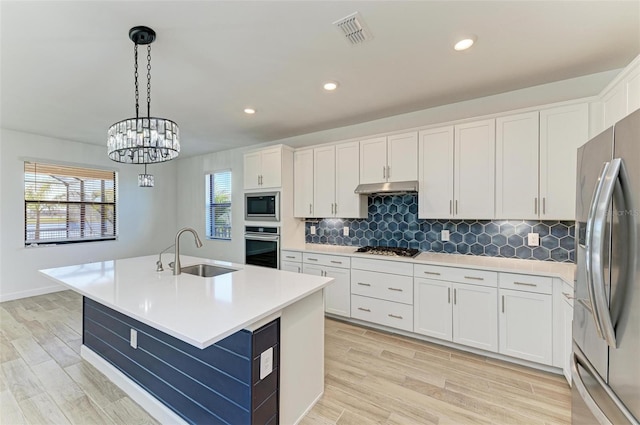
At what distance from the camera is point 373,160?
3.32m

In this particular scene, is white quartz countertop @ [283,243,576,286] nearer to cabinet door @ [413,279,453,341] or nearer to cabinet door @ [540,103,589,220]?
cabinet door @ [413,279,453,341]

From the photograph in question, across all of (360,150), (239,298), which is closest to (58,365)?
(239,298)

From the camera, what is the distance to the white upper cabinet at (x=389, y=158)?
3080 millimetres

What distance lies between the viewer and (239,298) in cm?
161

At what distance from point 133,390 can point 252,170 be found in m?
Result: 2.99

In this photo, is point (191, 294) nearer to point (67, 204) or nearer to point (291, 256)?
point (291, 256)

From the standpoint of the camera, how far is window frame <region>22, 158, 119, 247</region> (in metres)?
4.26

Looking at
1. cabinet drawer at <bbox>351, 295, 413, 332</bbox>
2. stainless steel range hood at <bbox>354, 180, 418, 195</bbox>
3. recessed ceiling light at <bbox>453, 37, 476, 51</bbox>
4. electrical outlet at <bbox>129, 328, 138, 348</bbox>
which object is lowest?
cabinet drawer at <bbox>351, 295, 413, 332</bbox>

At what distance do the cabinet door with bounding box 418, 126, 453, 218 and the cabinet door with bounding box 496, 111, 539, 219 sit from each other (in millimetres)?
437

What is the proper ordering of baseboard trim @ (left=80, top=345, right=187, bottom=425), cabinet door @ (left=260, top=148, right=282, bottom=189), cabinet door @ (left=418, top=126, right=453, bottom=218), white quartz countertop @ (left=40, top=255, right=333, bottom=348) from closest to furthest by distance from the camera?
white quartz countertop @ (left=40, top=255, right=333, bottom=348)
baseboard trim @ (left=80, top=345, right=187, bottom=425)
cabinet door @ (left=418, top=126, right=453, bottom=218)
cabinet door @ (left=260, top=148, right=282, bottom=189)

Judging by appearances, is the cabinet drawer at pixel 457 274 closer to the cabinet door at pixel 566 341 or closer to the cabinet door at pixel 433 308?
the cabinet door at pixel 433 308

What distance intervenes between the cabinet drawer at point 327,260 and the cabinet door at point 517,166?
1.70 metres

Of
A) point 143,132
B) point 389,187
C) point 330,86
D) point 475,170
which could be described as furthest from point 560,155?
point 143,132

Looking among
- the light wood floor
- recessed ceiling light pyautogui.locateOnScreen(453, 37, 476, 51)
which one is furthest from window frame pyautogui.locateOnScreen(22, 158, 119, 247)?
recessed ceiling light pyautogui.locateOnScreen(453, 37, 476, 51)
